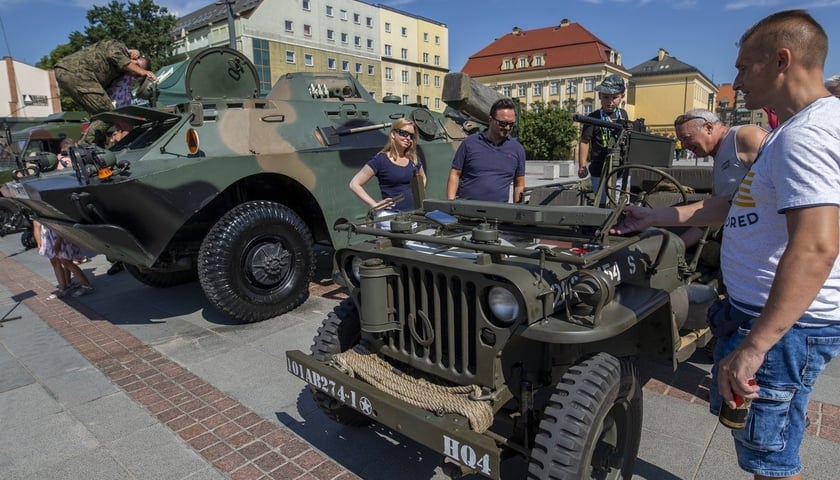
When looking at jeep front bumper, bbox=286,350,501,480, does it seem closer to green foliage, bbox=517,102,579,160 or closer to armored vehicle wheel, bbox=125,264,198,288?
armored vehicle wheel, bbox=125,264,198,288

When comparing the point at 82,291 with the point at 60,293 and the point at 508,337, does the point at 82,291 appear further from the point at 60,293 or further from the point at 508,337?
the point at 508,337

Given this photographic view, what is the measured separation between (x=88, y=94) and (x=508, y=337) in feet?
26.0

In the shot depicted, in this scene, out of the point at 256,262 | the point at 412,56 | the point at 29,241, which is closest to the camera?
the point at 256,262

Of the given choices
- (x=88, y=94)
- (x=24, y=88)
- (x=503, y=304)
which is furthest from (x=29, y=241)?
(x=24, y=88)

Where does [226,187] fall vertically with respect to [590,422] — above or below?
above

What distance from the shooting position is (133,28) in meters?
39.8

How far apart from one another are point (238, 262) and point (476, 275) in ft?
10.8

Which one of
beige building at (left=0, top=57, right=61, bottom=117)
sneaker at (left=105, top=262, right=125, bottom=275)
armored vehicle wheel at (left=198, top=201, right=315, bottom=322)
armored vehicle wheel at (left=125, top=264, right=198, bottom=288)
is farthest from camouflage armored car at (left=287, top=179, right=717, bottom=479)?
beige building at (left=0, top=57, right=61, bottom=117)

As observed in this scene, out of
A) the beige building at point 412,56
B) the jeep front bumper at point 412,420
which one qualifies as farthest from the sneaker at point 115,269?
the beige building at point 412,56

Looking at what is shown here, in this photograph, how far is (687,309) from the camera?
3.00 metres

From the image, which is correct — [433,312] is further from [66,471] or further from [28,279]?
[28,279]

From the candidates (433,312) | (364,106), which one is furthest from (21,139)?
(433,312)

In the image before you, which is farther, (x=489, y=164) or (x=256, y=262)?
(x=256, y=262)

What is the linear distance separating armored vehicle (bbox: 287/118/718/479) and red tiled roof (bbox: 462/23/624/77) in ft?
195
